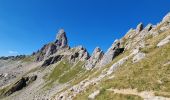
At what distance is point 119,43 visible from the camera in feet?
465

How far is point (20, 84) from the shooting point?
166125 mm

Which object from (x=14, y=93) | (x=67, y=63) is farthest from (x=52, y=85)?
(x=67, y=63)

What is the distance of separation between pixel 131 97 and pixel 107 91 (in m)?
6.76

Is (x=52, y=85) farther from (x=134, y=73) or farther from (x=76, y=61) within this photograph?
(x=134, y=73)

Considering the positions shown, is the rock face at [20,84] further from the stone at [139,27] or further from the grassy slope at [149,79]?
the grassy slope at [149,79]

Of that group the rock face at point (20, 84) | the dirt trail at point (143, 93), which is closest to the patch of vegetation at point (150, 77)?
the dirt trail at point (143, 93)

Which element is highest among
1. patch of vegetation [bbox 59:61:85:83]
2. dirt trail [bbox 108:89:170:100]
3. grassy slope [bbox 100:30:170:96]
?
patch of vegetation [bbox 59:61:85:83]

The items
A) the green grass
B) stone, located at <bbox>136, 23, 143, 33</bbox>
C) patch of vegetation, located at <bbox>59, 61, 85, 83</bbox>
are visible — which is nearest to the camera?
patch of vegetation, located at <bbox>59, 61, 85, 83</bbox>

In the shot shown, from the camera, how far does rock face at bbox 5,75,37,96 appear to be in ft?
522

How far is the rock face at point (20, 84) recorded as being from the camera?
159m

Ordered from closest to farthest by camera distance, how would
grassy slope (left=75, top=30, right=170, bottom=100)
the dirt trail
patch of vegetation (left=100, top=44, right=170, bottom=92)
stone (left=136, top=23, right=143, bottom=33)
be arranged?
the dirt trail
grassy slope (left=75, top=30, right=170, bottom=100)
patch of vegetation (left=100, top=44, right=170, bottom=92)
stone (left=136, top=23, right=143, bottom=33)

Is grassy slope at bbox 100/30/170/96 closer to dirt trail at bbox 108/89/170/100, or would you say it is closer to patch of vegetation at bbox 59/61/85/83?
dirt trail at bbox 108/89/170/100

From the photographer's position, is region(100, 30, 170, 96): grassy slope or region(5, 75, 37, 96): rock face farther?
region(5, 75, 37, 96): rock face

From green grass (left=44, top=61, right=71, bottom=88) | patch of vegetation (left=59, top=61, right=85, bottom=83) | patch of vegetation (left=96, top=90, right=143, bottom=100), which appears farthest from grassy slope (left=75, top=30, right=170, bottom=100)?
green grass (left=44, top=61, right=71, bottom=88)
